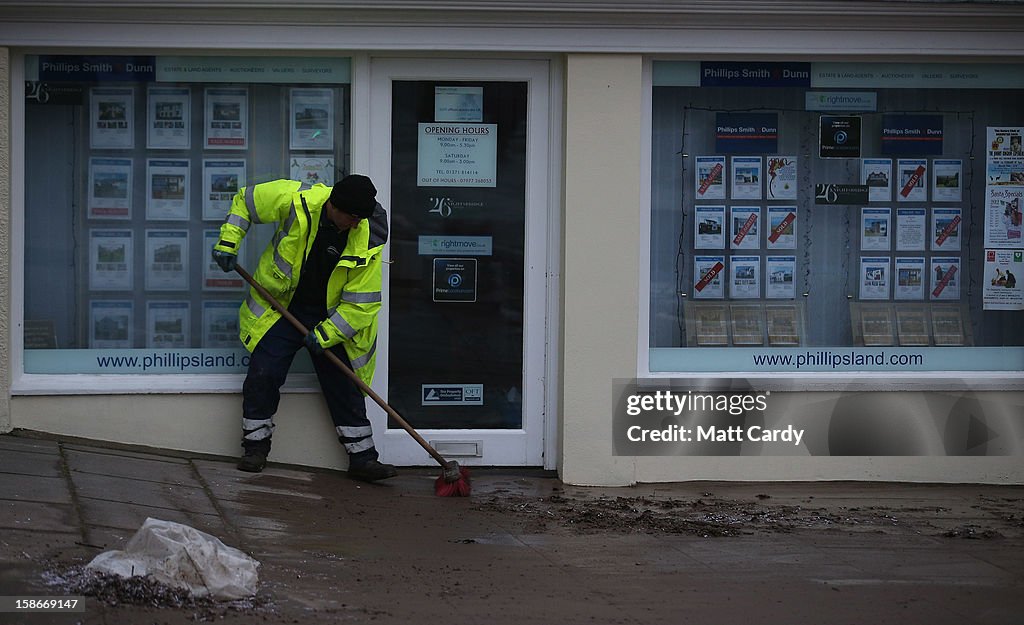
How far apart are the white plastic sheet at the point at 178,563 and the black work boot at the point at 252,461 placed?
2.50 metres

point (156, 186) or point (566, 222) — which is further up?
point (156, 186)

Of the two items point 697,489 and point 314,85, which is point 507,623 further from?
point 314,85

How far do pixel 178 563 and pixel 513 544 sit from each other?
6.89 ft

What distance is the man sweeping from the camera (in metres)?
7.88

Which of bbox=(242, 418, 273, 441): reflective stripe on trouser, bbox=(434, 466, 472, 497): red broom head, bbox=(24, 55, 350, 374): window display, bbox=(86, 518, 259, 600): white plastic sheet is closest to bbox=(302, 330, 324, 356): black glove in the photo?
bbox=(242, 418, 273, 441): reflective stripe on trouser

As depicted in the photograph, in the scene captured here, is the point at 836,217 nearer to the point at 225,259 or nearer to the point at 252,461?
the point at 225,259

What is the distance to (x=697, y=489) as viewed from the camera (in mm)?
8508

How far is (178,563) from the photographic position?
524cm

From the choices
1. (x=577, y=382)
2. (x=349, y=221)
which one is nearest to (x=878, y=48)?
(x=577, y=382)

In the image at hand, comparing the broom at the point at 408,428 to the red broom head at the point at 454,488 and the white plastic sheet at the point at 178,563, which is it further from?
the white plastic sheet at the point at 178,563

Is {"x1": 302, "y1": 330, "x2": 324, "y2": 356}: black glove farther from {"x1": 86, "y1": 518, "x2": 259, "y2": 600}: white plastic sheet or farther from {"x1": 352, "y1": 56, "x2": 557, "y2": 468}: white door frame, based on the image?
{"x1": 86, "y1": 518, "x2": 259, "y2": 600}: white plastic sheet

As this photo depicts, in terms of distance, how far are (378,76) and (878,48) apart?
332 cm

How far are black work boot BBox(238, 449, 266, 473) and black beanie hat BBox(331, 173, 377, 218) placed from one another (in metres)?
1.66

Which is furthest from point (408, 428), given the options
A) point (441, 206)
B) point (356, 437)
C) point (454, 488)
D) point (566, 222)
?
point (566, 222)
